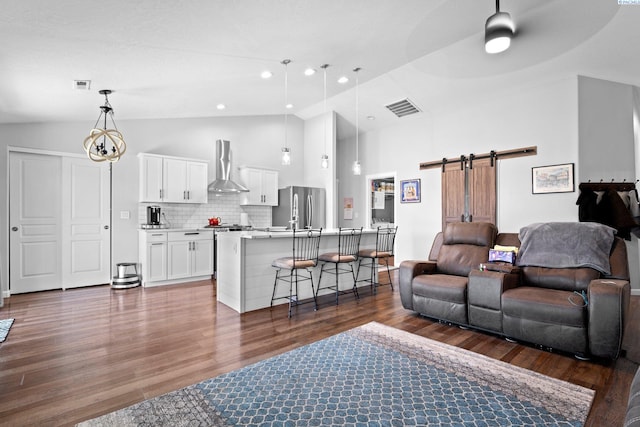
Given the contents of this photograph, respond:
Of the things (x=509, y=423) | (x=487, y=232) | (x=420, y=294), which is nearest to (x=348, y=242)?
(x=420, y=294)

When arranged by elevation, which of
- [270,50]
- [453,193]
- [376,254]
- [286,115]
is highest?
[286,115]

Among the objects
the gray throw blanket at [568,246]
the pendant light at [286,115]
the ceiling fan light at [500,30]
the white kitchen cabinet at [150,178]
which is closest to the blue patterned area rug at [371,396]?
the gray throw blanket at [568,246]

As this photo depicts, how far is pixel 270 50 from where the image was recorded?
12.5 feet

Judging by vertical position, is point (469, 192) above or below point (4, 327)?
above

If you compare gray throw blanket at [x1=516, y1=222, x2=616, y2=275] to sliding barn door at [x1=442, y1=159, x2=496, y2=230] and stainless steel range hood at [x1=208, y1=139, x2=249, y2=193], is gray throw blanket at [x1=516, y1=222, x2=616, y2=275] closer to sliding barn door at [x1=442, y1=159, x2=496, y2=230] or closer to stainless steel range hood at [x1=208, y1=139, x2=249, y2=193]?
sliding barn door at [x1=442, y1=159, x2=496, y2=230]

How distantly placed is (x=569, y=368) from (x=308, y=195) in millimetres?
5144

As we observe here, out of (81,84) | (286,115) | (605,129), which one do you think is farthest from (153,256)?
(605,129)

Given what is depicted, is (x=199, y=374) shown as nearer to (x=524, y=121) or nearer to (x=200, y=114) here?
(x=200, y=114)

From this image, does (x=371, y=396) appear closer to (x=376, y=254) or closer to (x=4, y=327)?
(x=376, y=254)

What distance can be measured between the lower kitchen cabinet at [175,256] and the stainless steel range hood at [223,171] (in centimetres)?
91

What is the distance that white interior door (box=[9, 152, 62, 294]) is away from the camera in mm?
4805

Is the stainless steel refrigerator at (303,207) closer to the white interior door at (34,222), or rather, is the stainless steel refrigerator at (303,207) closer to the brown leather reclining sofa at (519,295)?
the brown leather reclining sofa at (519,295)

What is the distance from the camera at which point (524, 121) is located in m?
5.42

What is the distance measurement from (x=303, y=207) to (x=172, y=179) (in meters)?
2.52
